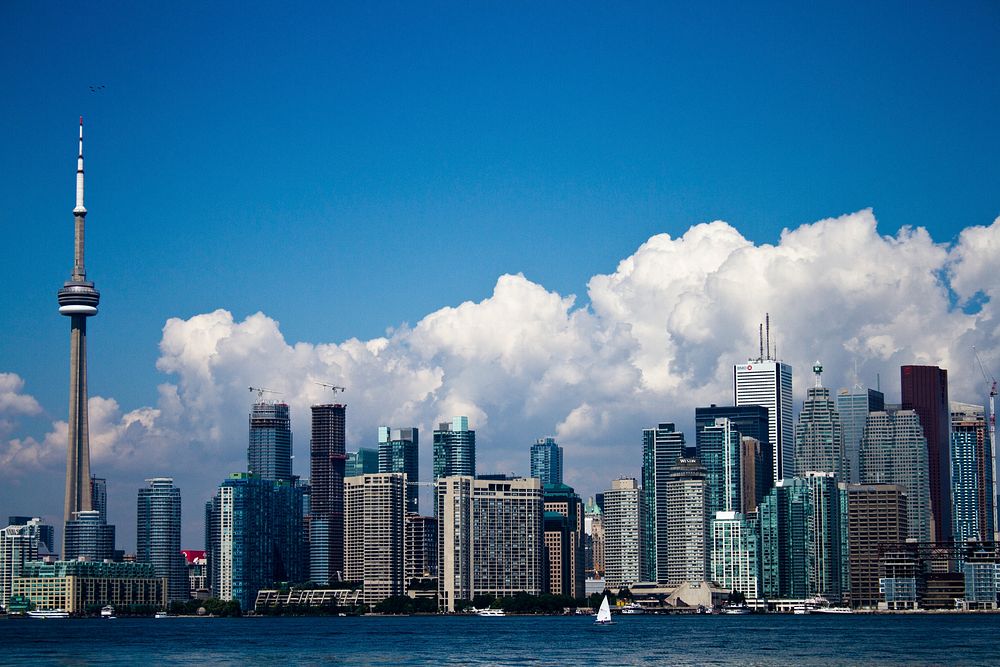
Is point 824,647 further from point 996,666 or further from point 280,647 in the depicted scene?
point 280,647

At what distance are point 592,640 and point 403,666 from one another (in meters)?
56.8

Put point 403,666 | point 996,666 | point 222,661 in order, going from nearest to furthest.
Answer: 1. point 996,666
2. point 403,666
3. point 222,661

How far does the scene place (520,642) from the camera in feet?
599

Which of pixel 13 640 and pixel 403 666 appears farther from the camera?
pixel 13 640

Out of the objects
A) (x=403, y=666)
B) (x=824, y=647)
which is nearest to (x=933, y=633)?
(x=824, y=647)

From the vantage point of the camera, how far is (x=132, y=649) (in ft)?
566

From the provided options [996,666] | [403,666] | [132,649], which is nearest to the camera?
[996,666]

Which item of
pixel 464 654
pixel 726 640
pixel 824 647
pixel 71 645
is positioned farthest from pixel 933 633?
pixel 71 645

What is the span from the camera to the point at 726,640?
7274 inches

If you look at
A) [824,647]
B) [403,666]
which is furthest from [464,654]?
[824,647]

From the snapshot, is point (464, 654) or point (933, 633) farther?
point (933, 633)

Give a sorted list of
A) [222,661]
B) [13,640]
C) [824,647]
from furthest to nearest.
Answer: [13,640] < [824,647] < [222,661]

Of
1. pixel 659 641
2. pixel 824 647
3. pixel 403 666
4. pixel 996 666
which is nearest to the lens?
pixel 996 666

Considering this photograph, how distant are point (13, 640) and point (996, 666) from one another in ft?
405
